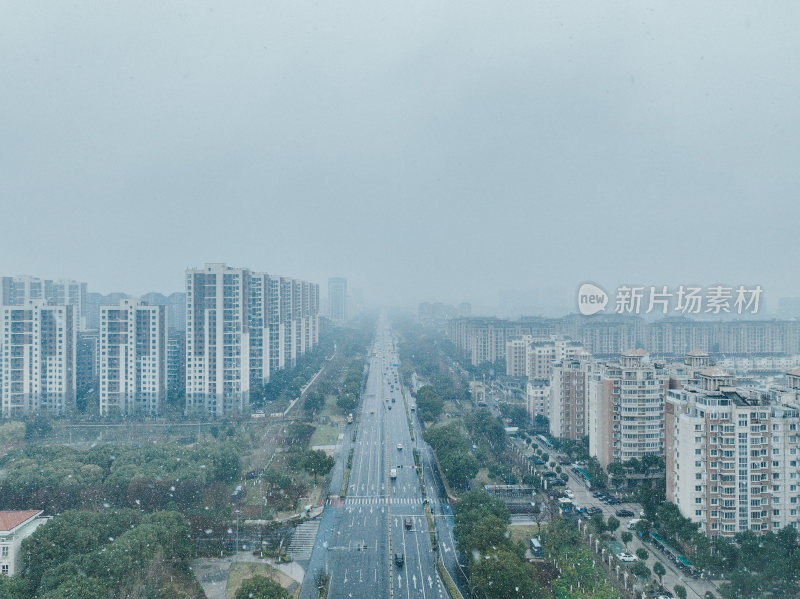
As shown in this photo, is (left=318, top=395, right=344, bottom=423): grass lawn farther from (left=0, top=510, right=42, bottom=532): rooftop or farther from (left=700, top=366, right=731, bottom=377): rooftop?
(left=700, top=366, right=731, bottom=377): rooftop

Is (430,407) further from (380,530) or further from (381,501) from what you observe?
(380,530)

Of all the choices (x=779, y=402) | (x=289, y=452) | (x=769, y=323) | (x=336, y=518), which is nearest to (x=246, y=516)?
(x=336, y=518)

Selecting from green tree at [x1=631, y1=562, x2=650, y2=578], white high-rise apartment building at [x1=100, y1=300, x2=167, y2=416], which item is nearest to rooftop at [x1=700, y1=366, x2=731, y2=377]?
green tree at [x1=631, y1=562, x2=650, y2=578]

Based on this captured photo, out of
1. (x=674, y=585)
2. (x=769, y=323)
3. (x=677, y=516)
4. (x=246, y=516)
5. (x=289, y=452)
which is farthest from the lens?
(x=769, y=323)

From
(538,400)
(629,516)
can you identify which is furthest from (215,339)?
(629,516)

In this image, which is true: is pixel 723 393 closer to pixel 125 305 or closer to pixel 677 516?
pixel 677 516

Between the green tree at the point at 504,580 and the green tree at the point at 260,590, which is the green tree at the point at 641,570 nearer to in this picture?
the green tree at the point at 504,580
